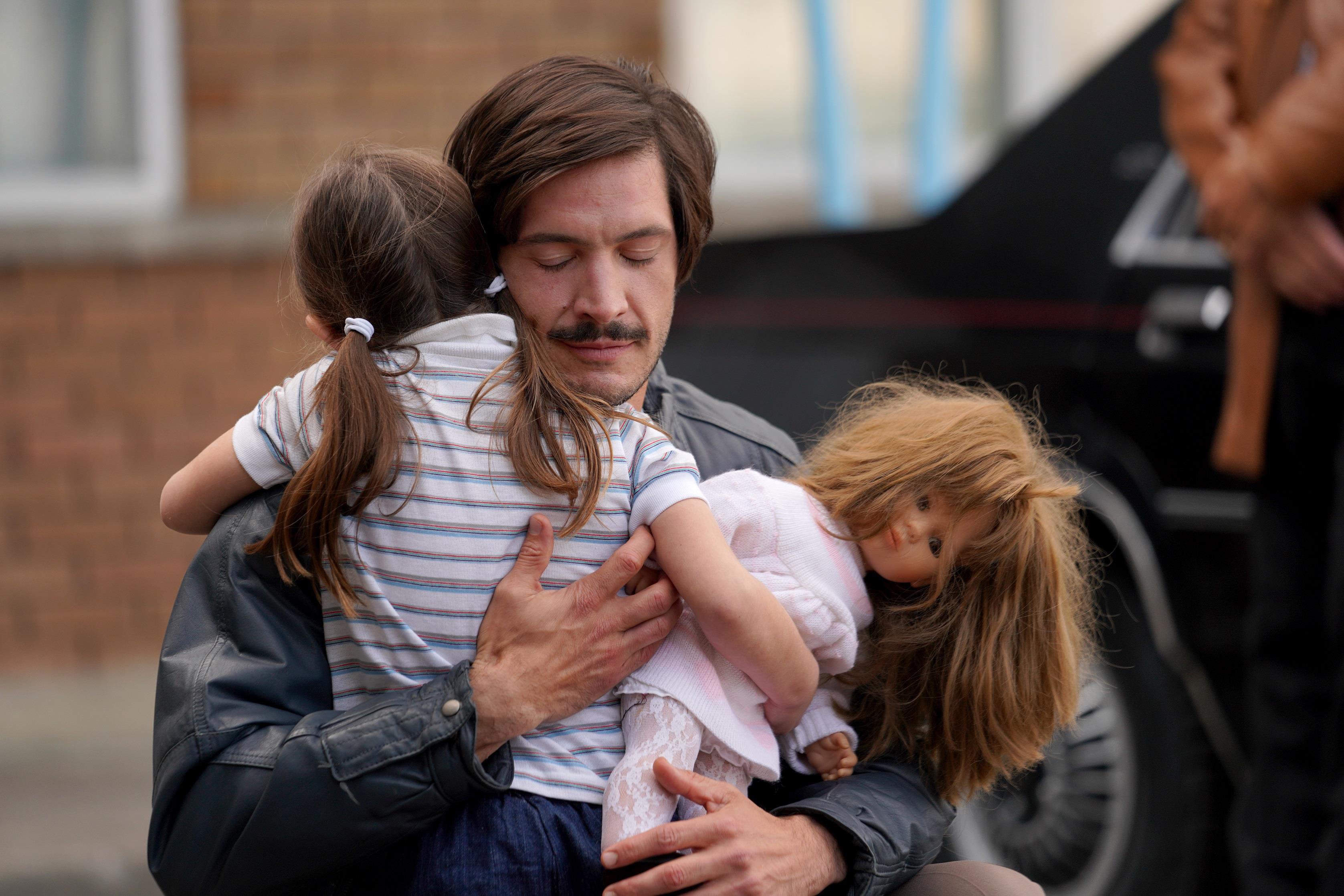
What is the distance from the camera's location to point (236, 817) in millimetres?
1629

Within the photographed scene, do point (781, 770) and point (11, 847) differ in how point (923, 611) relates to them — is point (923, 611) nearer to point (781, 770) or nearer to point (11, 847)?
point (781, 770)

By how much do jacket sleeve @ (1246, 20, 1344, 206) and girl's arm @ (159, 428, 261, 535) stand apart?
2193 millimetres

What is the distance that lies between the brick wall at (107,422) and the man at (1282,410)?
3759 mm

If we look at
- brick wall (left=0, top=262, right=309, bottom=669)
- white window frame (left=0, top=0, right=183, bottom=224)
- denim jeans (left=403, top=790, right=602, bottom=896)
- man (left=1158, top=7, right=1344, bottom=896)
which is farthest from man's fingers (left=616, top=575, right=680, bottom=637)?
white window frame (left=0, top=0, right=183, bottom=224)

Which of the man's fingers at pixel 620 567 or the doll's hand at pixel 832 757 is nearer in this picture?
the man's fingers at pixel 620 567

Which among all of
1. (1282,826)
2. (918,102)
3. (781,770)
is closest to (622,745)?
(781,770)

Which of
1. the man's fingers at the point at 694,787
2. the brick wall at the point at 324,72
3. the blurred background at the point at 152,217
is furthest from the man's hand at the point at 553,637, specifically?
the brick wall at the point at 324,72

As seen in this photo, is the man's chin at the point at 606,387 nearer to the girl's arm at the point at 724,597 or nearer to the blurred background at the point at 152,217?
the girl's arm at the point at 724,597

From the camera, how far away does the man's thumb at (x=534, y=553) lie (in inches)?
65.1

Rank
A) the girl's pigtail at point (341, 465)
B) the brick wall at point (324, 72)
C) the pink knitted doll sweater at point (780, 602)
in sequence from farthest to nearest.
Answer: the brick wall at point (324, 72) < the pink knitted doll sweater at point (780, 602) < the girl's pigtail at point (341, 465)

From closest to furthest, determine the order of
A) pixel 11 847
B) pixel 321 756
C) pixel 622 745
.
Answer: pixel 321 756 < pixel 622 745 < pixel 11 847

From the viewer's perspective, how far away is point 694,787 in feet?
5.43

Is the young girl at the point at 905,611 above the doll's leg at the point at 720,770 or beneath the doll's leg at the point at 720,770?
above

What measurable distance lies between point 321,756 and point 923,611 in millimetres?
790
